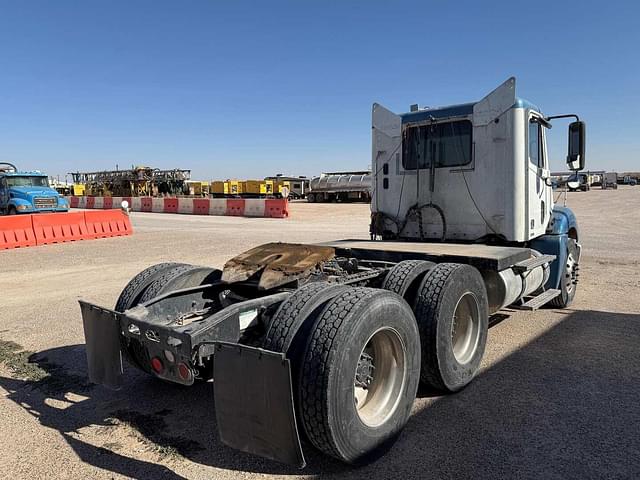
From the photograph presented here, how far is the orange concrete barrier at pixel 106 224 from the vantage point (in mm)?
17062

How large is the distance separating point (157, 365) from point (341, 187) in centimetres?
4011

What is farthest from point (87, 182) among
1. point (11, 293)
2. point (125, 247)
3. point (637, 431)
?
point (637, 431)

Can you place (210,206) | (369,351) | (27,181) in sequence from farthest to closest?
(210,206), (27,181), (369,351)

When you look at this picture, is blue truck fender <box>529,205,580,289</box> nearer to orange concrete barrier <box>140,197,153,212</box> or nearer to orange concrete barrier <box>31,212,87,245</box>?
orange concrete barrier <box>31,212,87,245</box>

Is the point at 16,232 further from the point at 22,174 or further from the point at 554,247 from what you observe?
the point at 554,247

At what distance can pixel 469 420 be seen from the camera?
385cm

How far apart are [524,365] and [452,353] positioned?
1.19 meters

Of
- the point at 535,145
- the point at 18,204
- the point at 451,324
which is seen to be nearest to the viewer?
the point at 451,324

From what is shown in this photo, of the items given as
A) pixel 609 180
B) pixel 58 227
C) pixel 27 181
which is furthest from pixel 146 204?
pixel 609 180

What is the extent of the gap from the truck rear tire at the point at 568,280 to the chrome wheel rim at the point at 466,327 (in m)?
2.89

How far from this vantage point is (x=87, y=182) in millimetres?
49406

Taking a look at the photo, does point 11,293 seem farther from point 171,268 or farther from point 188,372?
point 188,372

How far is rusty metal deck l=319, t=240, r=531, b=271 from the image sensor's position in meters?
5.00

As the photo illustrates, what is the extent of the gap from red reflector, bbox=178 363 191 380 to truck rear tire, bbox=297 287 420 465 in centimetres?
75
